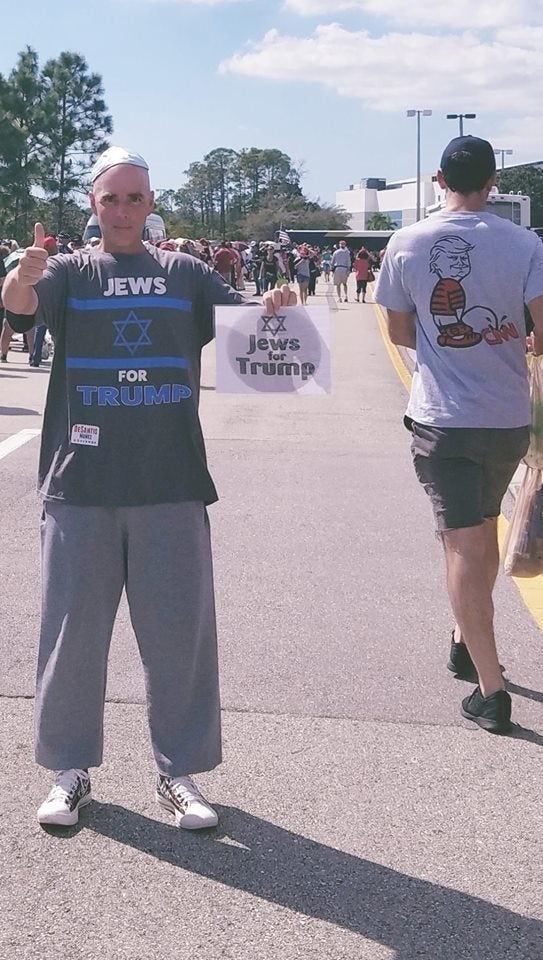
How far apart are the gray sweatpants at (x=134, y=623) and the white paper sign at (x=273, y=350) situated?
0.45 meters

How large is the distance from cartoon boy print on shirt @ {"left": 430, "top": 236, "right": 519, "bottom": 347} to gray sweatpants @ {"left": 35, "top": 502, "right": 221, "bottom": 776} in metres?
1.20

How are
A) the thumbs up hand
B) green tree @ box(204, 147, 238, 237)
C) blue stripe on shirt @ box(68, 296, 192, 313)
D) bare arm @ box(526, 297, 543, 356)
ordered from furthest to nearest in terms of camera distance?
green tree @ box(204, 147, 238, 237) → bare arm @ box(526, 297, 543, 356) → blue stripe on shirt @ box(68, 296, 192, 313) → the thumbs up hand

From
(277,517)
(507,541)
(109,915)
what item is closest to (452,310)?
(507,541)

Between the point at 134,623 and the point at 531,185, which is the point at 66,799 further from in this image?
the point at 531,185

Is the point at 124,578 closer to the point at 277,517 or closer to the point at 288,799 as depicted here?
the point at 288,799

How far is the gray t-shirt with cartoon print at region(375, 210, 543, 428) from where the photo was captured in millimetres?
3949

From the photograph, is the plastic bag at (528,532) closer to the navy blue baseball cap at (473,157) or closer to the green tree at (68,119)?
the navy blue baseball cap at (473,157)

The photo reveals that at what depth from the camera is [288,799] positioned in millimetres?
3643

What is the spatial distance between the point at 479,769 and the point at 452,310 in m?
1.57

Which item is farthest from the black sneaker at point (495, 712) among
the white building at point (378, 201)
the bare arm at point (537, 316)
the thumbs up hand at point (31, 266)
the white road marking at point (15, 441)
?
the white building at point (378, 201)

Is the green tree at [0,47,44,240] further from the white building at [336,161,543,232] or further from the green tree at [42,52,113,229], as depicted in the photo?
the white building at [336,161,543,232]

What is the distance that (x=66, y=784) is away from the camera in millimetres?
3482

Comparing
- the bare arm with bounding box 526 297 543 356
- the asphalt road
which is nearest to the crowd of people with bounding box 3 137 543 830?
the asphalt road

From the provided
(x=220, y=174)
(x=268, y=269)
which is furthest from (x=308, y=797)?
(x=220, y=174)
